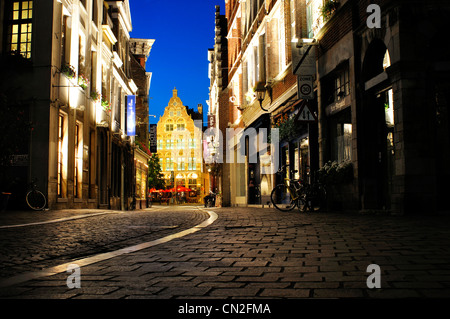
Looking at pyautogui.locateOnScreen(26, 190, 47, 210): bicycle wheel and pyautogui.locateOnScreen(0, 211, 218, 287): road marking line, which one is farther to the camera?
pyautogui.locateOnScreen(26, 190, 47, 210): bicycle wheel

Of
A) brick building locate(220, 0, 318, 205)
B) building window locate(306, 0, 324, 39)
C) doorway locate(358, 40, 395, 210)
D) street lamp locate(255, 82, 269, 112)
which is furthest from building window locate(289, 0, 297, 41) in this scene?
doorway locate(358, 40, 395, 210)

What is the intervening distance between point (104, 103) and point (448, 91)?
1783cm

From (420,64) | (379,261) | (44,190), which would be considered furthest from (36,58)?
(379,261)

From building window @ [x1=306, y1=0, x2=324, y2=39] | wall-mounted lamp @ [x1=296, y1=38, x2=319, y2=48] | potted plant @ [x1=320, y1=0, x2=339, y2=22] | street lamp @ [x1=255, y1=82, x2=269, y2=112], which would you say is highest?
building window @ [x1=306, y1=0, x2=324, y2=39]

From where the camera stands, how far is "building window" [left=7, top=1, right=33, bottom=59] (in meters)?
16.5

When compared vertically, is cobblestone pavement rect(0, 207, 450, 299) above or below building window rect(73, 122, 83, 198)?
below

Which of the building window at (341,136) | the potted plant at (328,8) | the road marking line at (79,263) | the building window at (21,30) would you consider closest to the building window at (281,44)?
the potted plant at (328,8)

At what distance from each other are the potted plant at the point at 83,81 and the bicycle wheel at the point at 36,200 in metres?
6.11

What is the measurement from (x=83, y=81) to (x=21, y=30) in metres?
3.48

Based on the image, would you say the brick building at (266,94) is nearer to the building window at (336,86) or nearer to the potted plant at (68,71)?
the building window at (336,86)

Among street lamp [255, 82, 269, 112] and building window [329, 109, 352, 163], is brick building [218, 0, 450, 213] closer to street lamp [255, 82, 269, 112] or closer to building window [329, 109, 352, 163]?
building window [329, 109, 352, 163]

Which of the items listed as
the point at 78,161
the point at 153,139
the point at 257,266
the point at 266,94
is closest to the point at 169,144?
the point at 153,139

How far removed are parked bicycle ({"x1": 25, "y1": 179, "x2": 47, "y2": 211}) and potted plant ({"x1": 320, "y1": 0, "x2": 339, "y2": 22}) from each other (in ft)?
33.6

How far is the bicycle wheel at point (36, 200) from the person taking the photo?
14.6 m
